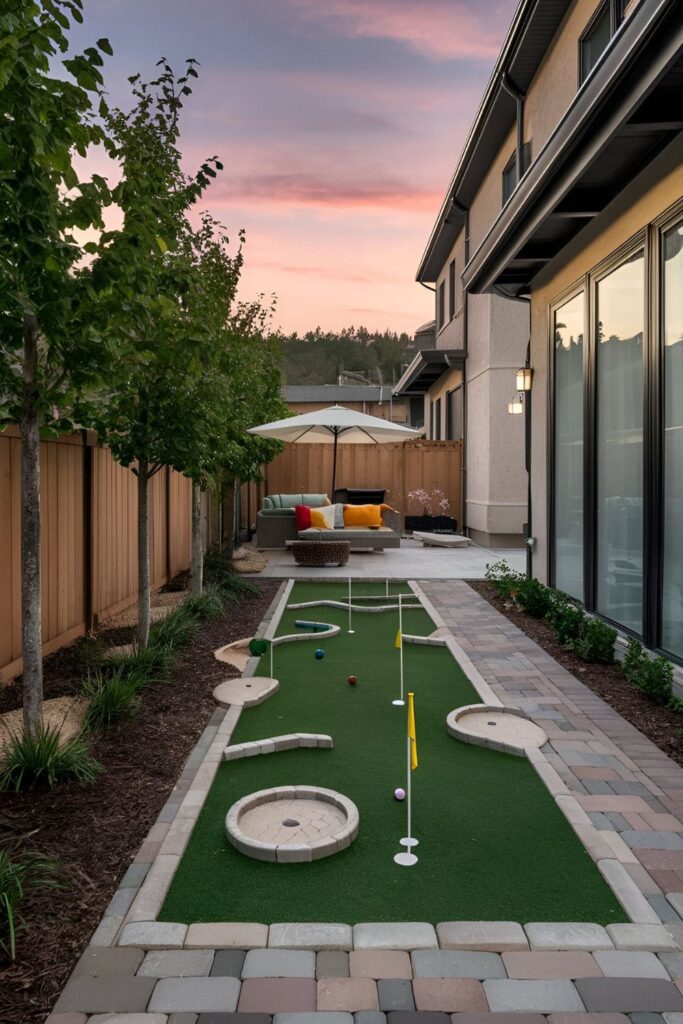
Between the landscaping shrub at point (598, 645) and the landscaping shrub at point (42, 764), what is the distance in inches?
156

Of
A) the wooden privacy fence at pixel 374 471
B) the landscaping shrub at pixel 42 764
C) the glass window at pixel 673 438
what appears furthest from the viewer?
the wooden privacy fence at pixel 374 471

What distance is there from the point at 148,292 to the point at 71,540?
301 cm

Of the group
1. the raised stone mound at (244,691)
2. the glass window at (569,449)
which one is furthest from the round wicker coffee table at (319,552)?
the raised stone mound at (244,691)

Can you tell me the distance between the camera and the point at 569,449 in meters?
7.62

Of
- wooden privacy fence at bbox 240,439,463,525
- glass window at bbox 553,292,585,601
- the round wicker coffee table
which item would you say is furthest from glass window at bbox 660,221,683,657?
wooden privacy fence at bbox 240,439,463,525

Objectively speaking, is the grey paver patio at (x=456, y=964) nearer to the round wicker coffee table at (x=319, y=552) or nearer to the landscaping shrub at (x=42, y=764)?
the landscaping shrub at (x=42, y=764)

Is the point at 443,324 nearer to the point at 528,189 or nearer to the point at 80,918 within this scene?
the point at 528,189

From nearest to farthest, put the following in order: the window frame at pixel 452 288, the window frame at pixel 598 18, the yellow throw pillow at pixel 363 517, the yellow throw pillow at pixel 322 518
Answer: the window frame at pixel 598 18 → the yellow throw pillow at pixel 322 518 → the yellow throw pillow at pixel 363 517 → the window frame at pixel 452 288

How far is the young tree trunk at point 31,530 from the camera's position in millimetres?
3816

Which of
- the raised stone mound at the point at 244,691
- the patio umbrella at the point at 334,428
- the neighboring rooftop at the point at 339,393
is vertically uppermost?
the neighboring rooftop at the point at 339,393

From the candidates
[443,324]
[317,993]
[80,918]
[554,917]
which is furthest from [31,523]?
[443,324]

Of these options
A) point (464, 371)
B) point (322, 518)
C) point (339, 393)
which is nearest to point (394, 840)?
point (322, 518)

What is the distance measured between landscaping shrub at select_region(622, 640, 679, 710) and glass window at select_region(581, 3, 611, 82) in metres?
6.29

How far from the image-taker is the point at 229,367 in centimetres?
862
